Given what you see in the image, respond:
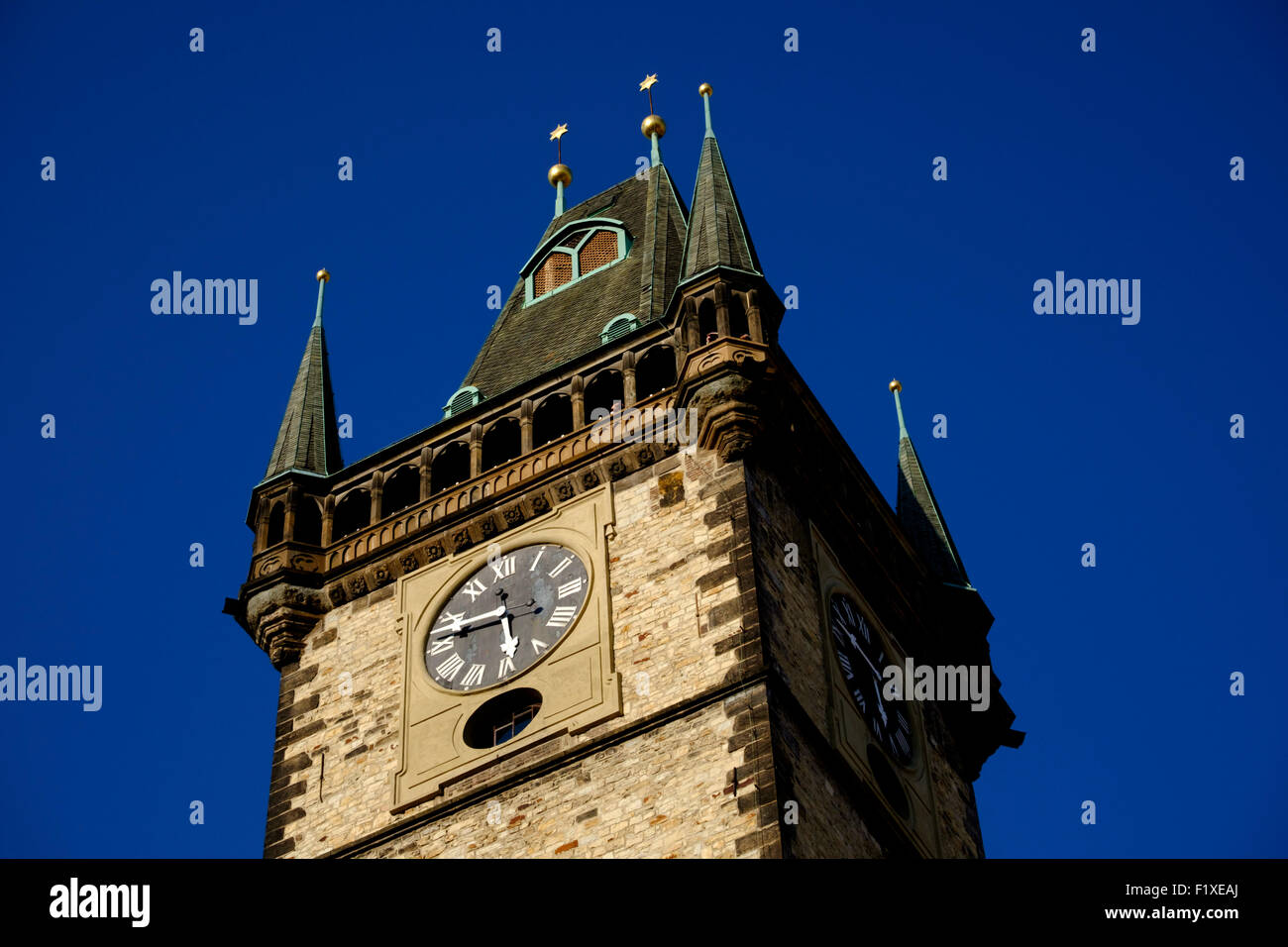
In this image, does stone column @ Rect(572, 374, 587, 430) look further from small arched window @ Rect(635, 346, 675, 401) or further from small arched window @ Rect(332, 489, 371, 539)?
small arched window @ Rect(332, 489, 371, 539)

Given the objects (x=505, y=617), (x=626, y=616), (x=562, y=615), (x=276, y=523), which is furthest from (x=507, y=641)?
(x=276, y=523)

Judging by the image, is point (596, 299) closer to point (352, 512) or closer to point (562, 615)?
point (352, 512)

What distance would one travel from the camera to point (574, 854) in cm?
2928

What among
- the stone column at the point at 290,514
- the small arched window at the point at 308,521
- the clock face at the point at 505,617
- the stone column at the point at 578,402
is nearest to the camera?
the clock face at the point at 505,617

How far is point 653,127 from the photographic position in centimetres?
4388

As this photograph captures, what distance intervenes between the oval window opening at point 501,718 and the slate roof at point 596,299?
667 centimetres

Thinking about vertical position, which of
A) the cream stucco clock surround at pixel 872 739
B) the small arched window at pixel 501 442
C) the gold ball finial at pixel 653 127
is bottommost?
the cream stucco clock surround at pixel 872 739

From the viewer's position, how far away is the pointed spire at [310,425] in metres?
37.8

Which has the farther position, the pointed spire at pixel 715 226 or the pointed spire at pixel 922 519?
the pointed spire at pixel 922 519

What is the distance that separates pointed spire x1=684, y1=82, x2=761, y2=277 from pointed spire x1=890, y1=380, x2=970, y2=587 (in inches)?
212

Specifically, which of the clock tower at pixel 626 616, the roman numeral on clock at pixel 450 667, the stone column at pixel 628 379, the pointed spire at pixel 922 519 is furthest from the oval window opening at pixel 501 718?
the pointed spire at pixel 922 519

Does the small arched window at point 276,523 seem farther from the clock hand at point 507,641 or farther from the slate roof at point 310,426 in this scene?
the clock hand at point 507,641
